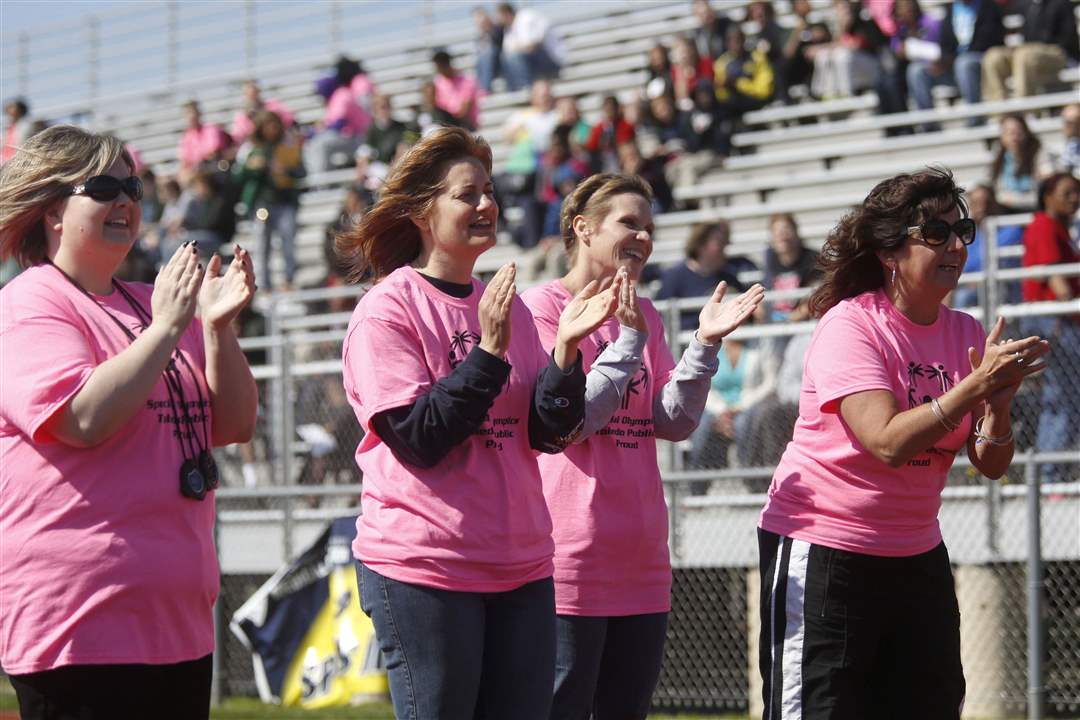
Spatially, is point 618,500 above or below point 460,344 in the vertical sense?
below

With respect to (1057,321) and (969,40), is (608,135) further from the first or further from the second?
(1057,321)

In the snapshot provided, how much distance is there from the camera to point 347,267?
506 centimetres

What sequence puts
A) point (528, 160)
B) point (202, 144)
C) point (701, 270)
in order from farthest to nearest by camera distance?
point (202, 144) → point (528, 160) → point (701, 270)

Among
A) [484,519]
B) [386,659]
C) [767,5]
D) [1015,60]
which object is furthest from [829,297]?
[767,5]

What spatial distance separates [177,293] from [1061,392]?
6.20m

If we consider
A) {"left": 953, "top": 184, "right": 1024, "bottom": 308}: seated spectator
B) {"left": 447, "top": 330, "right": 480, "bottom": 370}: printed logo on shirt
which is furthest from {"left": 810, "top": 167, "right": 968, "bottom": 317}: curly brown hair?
{"left": 953, "top": 184, "right": 1024, "bottom": 308}: seated spectator

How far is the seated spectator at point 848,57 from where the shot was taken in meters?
14.4

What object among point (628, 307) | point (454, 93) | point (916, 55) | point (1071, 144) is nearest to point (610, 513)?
point (628, 307)

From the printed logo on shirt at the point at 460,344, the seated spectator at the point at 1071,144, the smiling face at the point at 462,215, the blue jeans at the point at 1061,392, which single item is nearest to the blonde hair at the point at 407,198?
the smiling face at the point at 462,215

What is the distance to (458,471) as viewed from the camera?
427 cm

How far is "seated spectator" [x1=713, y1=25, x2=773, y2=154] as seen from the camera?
607 inches

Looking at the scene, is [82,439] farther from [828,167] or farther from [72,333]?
[828,167]

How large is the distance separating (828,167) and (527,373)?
11546 mm

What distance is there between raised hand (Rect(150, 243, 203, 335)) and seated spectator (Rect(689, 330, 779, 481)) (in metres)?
6.03
